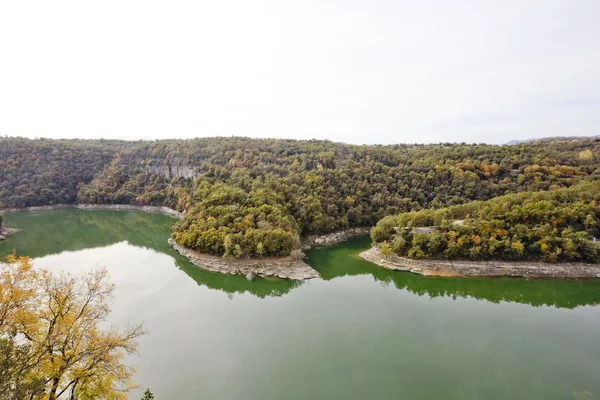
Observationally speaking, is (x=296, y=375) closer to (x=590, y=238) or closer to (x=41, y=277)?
(x=41, y=277)

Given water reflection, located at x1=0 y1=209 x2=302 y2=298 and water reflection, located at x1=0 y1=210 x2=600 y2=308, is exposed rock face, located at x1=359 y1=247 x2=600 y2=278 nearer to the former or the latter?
water reflection, located at x1=0 y1=210 x2=600 y2=308

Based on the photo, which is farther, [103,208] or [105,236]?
[103,208]

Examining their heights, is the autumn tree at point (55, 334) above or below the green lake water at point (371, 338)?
above

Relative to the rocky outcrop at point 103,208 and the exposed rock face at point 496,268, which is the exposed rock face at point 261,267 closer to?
the exposed rock face at point 496,268

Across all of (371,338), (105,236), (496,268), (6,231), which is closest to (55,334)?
(371,338)

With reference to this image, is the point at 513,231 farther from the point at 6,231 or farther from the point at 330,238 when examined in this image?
the point at 6,231

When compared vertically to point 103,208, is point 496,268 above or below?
above

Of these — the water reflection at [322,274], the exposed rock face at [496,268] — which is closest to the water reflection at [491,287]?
the water reflection at [322,274]
